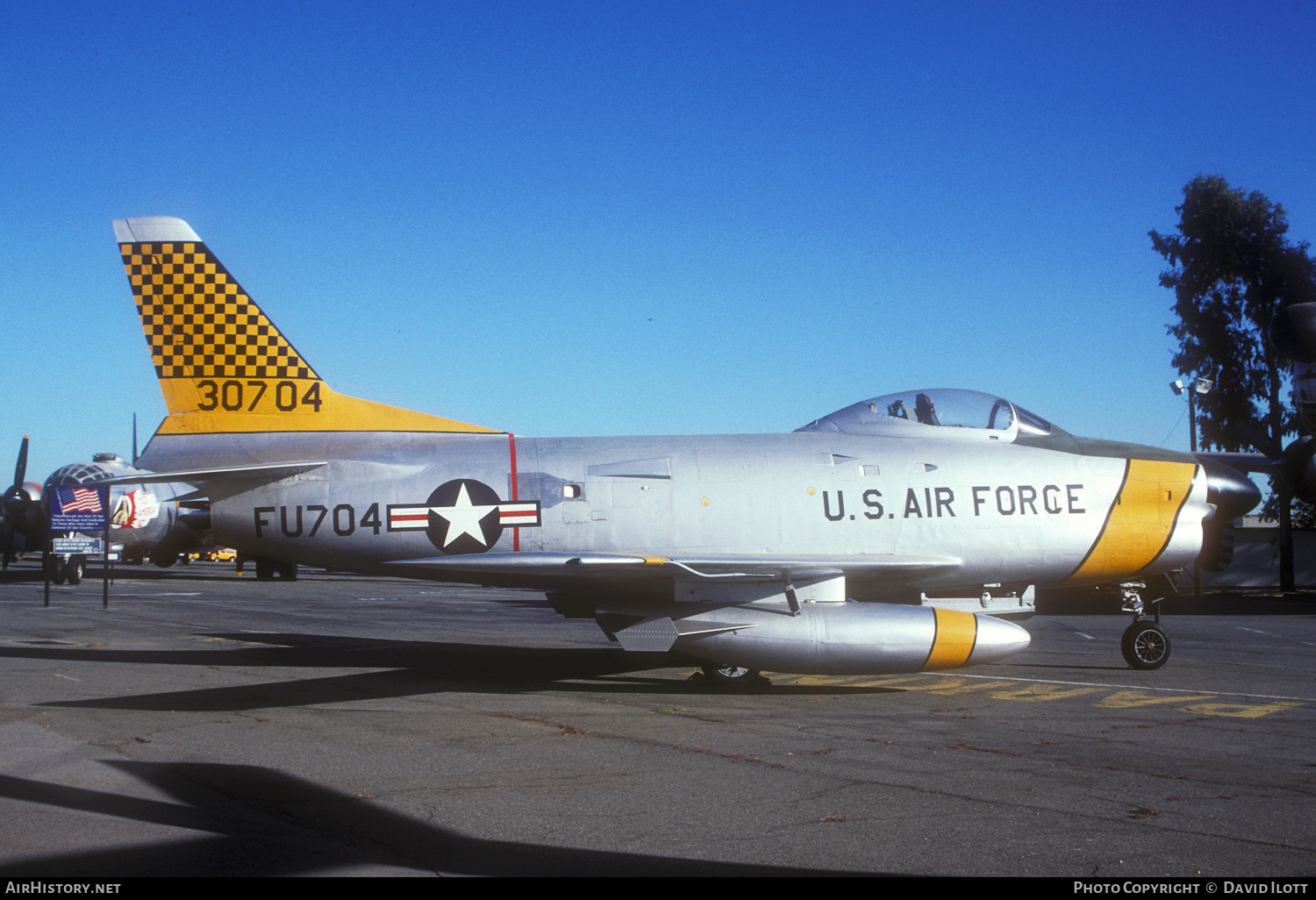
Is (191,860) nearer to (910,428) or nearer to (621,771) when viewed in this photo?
(621,771)

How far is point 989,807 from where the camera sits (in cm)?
605

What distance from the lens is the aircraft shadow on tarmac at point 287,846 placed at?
4.77m

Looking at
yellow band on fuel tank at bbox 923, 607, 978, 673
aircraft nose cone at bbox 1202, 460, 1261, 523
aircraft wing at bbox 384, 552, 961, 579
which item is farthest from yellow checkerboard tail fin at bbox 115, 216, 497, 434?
aircraft nose cone at bbox 1202, 460, 1261, 523

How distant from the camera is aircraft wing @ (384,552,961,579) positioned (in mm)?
9492

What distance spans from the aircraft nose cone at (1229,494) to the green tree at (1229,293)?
29.7 meters

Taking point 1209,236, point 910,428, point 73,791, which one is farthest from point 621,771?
point 1209,236

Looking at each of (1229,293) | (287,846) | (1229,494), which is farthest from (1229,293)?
(287,846)

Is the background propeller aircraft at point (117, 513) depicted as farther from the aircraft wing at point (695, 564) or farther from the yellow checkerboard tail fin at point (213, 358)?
the aircraft wing at point (695, 564)

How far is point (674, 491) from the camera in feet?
37.7

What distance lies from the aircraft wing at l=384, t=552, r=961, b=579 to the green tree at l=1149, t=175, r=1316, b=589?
1329 inches

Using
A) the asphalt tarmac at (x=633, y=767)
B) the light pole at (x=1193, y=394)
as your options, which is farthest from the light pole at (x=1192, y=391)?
the asphalt tarmac at (x=633, y=767)

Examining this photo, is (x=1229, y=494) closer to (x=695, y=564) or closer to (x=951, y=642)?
(x=951, y=642)

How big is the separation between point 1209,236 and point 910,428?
3575 centimetres

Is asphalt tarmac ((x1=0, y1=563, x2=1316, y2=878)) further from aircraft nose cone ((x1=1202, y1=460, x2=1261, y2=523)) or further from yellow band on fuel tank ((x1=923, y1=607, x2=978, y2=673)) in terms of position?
aircraft nose cone ((x1=1202, y1=460, x2=1261, y2=523))
